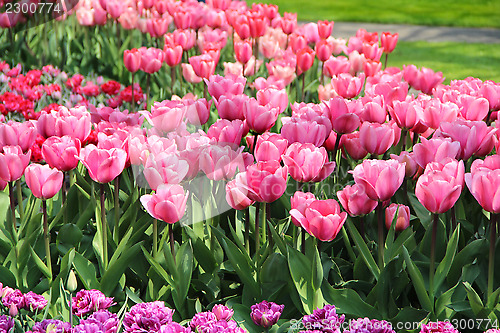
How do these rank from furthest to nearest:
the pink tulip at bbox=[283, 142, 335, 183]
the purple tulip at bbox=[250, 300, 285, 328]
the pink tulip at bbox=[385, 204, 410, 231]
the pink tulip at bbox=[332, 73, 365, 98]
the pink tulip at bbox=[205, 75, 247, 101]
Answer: the pink tulip at bbox=[332, 73, 365, 98] < the pink tulip at bbox=[205, 75, 247, 101] < the pink tulip at bbox=[385, 204, 410, 231] < the pink tulip at bbox=[283, 142, 335, 183] < the purple tulip at bbox=[250, 300, 285, 328]

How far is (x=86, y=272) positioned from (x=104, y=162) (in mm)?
375

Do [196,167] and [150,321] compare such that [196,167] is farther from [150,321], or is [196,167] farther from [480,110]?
[480,110]

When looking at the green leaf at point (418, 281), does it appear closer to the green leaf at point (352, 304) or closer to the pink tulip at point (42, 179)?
the green leaf at point (352, 304)

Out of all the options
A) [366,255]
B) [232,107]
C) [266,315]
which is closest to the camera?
[266,315]

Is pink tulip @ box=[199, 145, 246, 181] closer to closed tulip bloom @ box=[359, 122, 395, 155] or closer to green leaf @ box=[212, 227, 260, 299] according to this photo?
green leaf @ box=[212, 227, 260, 299]

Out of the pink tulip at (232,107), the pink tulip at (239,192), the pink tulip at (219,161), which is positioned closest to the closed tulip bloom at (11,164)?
the pink tulip at (219,161)

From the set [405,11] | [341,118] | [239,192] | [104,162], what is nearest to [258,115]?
[341,118]

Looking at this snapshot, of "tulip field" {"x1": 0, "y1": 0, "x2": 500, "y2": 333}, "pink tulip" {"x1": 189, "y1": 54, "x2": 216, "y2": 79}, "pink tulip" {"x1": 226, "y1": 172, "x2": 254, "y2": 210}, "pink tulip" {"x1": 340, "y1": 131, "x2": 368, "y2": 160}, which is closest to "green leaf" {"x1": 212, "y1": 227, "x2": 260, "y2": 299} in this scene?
"tulip field" {"x1": 0, "y1": 0, "x2": 500, "y2": 333}

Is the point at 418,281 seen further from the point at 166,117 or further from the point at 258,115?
the point at 166,117

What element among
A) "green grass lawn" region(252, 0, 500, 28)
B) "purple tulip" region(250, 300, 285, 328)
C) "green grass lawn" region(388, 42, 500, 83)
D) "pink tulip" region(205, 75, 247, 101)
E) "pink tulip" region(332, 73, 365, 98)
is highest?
"pink tulip" region(205, 75, 247, 101)

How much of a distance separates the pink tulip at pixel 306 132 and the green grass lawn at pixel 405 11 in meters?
8.43

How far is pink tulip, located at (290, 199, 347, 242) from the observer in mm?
1671

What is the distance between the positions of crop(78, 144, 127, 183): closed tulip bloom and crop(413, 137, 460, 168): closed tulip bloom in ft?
3.11

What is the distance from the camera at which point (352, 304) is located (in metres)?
1.79
